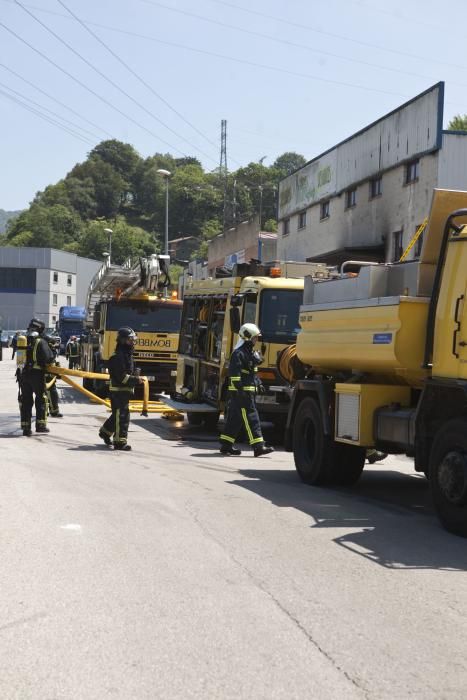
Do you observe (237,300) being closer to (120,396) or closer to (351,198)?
(120,396)

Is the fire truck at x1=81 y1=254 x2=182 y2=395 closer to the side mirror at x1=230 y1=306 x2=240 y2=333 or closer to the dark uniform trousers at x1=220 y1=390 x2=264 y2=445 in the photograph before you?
the side mirror at x1=230 y1=306 x2=240 y2=333

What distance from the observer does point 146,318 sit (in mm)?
22641

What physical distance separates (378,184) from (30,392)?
1853cm

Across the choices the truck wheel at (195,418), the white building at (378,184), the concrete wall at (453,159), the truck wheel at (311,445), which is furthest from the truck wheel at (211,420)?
the concrete wall at (453,159)

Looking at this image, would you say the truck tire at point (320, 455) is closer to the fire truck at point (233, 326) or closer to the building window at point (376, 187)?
the fire truck at point (233, 326)

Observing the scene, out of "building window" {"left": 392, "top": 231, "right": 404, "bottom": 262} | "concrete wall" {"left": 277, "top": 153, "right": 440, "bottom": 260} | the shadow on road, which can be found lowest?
the shadow on road

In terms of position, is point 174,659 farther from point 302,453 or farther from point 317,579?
point 302,453

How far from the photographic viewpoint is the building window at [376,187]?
30219mm

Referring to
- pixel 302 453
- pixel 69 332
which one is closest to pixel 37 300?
pixel 69 332

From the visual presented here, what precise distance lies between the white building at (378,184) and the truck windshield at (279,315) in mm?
9326

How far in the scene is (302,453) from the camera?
431 inches

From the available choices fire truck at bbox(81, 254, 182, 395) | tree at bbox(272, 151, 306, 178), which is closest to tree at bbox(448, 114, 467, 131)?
fire truck at bbox(81, 254, 182, 395)

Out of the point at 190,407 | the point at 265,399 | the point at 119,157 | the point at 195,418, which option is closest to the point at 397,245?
the point at 195,418

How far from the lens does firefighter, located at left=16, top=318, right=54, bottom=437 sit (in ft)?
49.2
